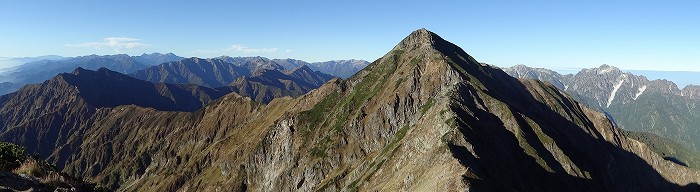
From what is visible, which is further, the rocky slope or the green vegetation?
the green vegetation

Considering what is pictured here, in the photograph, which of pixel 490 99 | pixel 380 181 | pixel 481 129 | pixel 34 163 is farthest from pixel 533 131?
pixel 34 163

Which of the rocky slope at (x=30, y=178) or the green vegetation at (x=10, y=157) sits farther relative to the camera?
the green vegetation at (x=10, y=157)

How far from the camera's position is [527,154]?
539 ft

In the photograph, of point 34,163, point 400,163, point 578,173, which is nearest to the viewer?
point 34,163

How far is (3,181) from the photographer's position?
1844 cm

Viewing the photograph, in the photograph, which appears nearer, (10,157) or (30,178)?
(30,178)

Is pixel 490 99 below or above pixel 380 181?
above

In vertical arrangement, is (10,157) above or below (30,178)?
below

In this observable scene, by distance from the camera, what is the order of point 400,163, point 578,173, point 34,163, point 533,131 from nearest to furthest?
point 34,163 → point 400,163 → point 578,173 → point 533,131

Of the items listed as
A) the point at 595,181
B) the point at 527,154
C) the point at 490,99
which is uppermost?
the point at 490,99

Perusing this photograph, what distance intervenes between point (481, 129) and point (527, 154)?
1946cm

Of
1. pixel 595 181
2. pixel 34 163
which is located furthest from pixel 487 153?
pixel 34 163

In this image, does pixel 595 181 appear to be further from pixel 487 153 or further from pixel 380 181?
pixel 380 181

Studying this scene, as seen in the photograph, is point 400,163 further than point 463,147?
Yes
